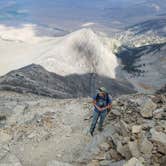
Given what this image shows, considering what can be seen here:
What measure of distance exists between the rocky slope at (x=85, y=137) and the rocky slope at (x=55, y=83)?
2343cm

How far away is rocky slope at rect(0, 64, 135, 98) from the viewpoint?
48.5 m

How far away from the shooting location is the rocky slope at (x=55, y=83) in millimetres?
48469

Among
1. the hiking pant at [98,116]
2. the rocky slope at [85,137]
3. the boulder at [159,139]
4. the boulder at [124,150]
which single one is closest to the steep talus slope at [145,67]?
the rocky slope at [85,137]

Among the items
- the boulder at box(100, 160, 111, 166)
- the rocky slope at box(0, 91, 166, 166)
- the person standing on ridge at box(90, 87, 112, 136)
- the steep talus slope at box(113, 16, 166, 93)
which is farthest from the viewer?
the steep talus slope at box(113, 16, 166, 93)

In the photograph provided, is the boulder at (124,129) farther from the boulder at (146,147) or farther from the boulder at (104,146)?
the boulder at (146,147)

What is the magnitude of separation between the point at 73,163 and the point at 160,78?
75439 mm

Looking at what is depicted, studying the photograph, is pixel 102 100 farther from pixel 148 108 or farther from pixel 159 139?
pixel 159 139

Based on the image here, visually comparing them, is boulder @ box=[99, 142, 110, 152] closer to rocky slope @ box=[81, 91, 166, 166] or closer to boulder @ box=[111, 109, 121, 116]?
rocky slope @ box=[81, 91, 166, 166]

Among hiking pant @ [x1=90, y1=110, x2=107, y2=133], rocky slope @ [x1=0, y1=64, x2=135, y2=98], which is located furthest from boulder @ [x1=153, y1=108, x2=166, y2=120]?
rocky slope @ [x1=0, y1=64, x2=135, y2=98]

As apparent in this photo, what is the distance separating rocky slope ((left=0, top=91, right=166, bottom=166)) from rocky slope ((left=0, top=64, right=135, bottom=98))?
23432 millimetres

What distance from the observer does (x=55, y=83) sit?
6094 cm

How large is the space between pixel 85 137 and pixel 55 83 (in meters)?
43.9

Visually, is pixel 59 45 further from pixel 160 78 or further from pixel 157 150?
pixel 157 150

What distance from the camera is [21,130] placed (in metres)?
18.7
